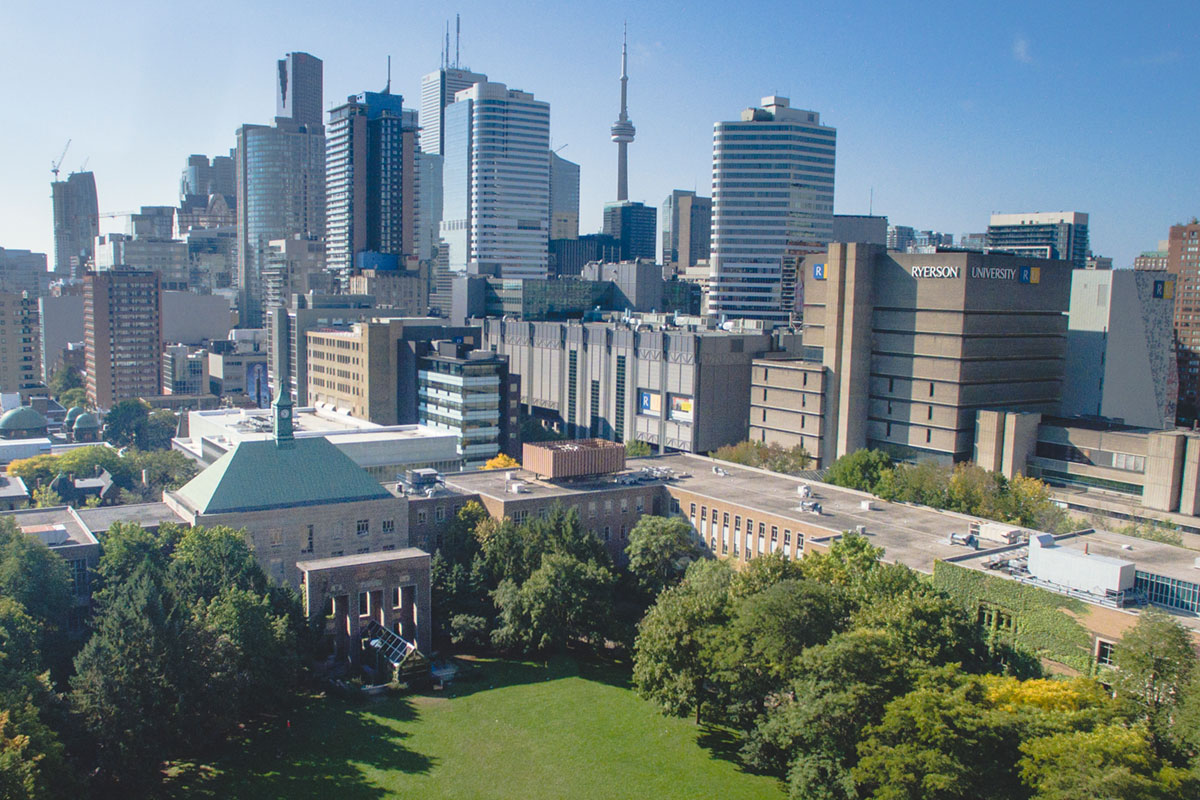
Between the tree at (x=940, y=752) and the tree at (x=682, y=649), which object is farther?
the tree at (x=682, y=649)

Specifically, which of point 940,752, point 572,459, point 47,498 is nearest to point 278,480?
point 572,459

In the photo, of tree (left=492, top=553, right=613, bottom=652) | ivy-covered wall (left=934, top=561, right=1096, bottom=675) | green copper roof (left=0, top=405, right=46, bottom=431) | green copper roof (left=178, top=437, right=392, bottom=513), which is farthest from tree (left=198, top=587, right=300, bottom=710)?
green copper roof (left=0, top=405, right=46, bottom=431)

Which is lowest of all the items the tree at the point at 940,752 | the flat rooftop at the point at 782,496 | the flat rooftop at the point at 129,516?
the tree at the point at 940,752

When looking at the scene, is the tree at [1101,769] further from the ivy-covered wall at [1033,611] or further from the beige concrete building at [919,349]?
the beige concrete building at [919,349]

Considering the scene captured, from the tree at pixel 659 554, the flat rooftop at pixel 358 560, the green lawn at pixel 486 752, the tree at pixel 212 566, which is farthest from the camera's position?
the tree at pixel 659 554

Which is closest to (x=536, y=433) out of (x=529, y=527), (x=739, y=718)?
(x=529, y=527)

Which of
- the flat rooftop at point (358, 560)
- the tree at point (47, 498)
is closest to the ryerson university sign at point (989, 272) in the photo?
the flat rooftop at point (358, 560)

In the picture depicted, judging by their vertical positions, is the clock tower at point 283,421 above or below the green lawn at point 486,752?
above

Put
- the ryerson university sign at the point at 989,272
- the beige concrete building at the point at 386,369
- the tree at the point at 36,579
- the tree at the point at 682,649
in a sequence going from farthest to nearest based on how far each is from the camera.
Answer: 1. the beige concrete building at the point at 386,369
2. the ryerson university sign at the point at 989,272
3. the tree at the point at 36,579
4. the tree at the point at 682,649
